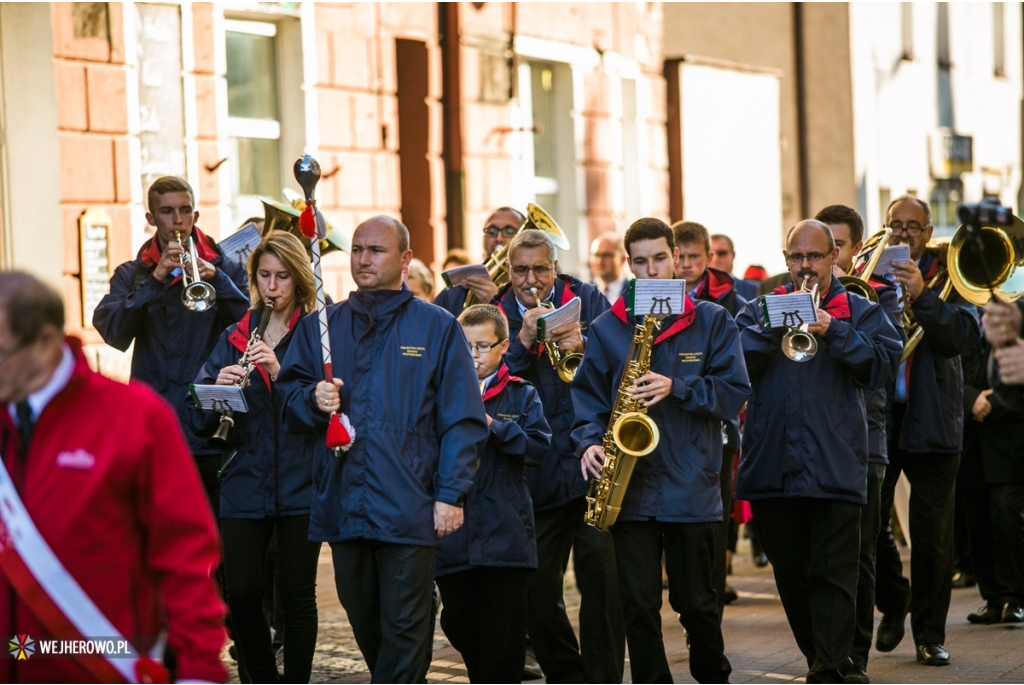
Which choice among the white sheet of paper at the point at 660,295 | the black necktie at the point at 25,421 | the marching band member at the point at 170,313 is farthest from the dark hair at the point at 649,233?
the black necktie at the point at 25,421

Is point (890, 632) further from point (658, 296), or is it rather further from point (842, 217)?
point (658, 296)

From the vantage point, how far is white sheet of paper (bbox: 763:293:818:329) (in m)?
7.07

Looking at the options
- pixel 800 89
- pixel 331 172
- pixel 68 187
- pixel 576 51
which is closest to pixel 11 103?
pixel 68 187

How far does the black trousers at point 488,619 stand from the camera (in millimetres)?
6688

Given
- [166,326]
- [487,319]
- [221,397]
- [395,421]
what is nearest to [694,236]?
[487,319]

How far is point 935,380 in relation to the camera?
845cm

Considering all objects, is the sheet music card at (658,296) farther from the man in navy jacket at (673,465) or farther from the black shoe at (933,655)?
the black shoe at (933,655)

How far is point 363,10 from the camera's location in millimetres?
14258

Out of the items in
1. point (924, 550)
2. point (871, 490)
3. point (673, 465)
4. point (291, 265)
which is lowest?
point (924, 550)

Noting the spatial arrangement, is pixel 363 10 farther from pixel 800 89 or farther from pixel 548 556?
pixel 800 89

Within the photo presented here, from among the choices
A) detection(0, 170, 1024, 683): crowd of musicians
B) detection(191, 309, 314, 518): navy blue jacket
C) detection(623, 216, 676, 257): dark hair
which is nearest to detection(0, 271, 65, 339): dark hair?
detection(0, 170, 1024, 683): crowd of musicians

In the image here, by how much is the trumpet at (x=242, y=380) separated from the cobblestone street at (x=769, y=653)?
4.85ft

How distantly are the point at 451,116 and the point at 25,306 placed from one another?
11931 mm

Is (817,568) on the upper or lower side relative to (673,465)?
lower
